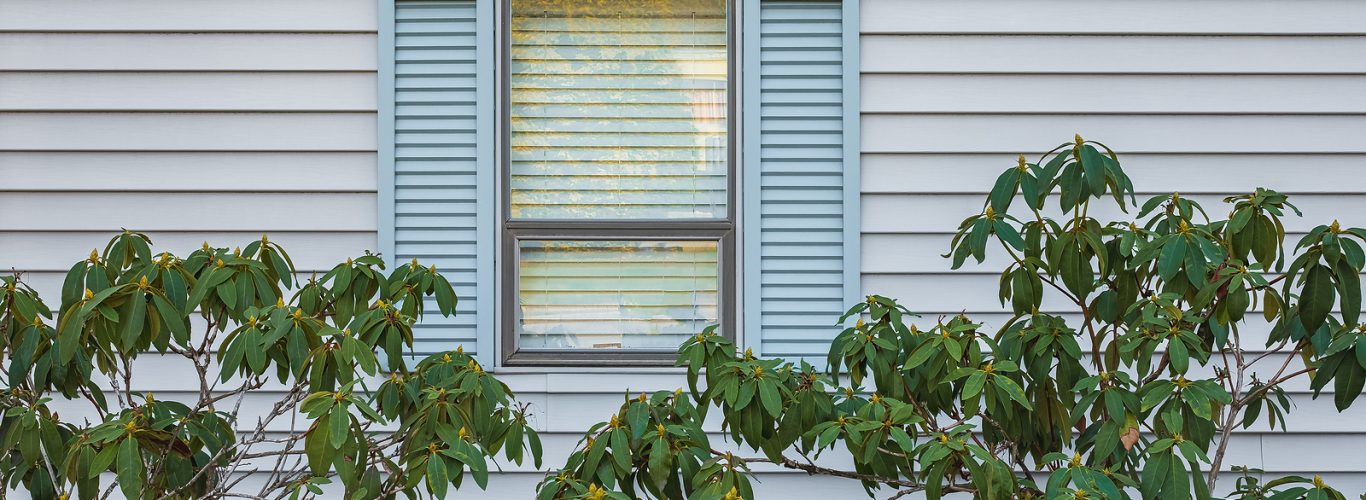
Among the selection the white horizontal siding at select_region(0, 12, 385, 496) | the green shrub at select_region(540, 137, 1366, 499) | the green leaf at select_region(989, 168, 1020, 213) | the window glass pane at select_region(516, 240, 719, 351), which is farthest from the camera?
the window glass pane at select_region(516, 240, 719, 351)

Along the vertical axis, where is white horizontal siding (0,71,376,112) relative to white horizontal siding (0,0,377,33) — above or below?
below

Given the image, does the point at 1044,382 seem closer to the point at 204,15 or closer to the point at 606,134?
the point at 606,134

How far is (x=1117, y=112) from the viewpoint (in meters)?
2.86

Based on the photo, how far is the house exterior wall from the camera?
2834 mm

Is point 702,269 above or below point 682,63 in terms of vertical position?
below

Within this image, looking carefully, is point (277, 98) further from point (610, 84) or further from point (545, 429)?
point (545, 429)

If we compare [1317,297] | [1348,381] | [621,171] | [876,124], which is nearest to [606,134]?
[621,171]

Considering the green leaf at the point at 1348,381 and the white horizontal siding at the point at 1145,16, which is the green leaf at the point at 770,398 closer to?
the green leaf at the point at 1348,381

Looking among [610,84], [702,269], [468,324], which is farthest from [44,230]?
[702,269]

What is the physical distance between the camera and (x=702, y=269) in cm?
293

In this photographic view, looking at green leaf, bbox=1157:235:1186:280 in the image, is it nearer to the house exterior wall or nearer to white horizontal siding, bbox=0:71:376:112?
the house exterior wall

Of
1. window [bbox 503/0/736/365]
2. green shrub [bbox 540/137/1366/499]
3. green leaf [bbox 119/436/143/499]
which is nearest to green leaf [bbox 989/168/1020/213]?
green shrub [bbox 540/137/1366/499]

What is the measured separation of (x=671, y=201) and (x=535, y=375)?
0.63 meters

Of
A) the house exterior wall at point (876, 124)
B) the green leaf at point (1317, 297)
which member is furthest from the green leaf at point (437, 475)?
the green leaf at point (1317, 297)
